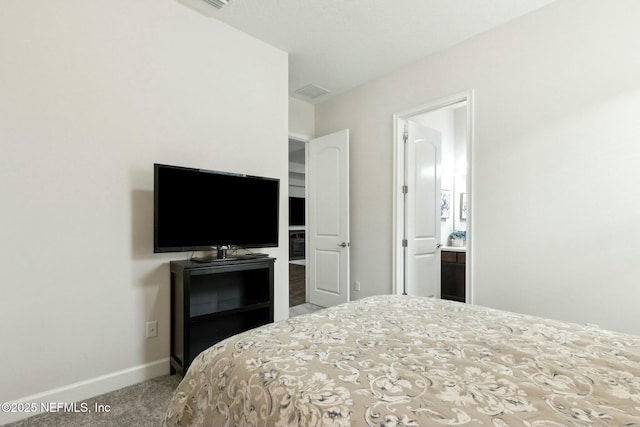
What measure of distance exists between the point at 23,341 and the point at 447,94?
3736 millimetres

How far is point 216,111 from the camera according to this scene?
261cm

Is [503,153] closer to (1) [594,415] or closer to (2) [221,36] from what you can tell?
(1) [594,415]

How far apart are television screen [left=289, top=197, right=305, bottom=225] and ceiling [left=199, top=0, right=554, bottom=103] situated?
19.7ft

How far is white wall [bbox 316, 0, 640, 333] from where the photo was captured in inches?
82.3

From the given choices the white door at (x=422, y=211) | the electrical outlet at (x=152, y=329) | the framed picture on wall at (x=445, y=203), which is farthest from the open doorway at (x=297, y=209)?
the electrical outlet at (x=152, y=329)

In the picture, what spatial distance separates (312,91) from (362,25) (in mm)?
1407

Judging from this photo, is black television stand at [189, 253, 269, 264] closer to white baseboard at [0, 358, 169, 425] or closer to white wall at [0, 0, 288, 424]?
white wall at [0, 0, 288, 424]

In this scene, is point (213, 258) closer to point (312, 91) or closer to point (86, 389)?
point (86, 389)

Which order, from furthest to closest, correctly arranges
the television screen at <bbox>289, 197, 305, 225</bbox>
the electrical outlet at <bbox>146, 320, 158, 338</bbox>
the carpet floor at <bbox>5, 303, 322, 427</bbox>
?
the television screen at <bbox>289, 197, 305, 225</bbox> < the electrical outlet at <bbox>146, 320, 158, 338</bbox> < the carpet floor at <bbox>5, 303, 322, 427</bbox>


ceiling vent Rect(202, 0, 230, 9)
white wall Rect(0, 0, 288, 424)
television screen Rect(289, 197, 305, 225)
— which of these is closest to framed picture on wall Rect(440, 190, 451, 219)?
white wall Rect(0, 0, 288, 424)

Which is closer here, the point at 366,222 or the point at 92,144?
the point at 92,144

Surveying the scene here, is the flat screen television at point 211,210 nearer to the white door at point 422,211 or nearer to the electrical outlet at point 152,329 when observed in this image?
the electrical outlet at point 152,329

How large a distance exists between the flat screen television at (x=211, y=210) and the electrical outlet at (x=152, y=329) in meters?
0.59

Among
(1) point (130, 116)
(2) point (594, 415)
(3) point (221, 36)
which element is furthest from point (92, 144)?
(2) point (594, 415)
